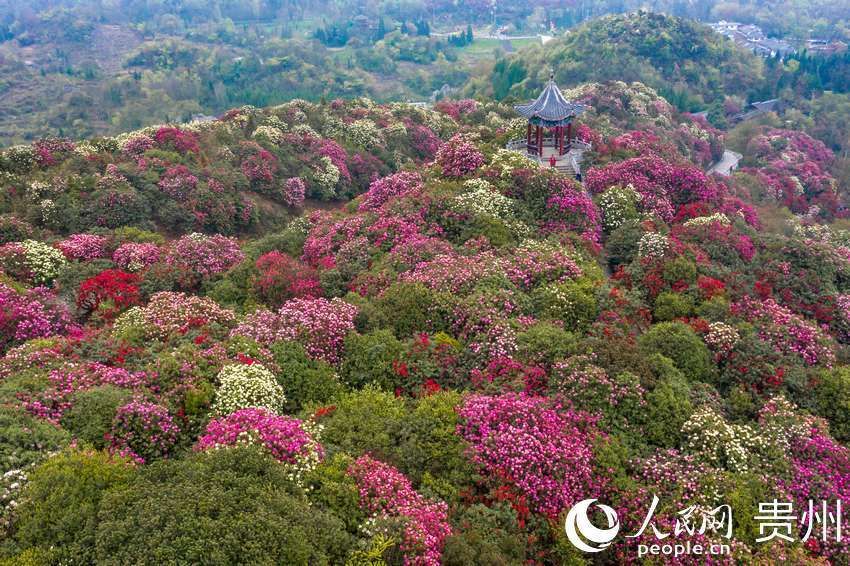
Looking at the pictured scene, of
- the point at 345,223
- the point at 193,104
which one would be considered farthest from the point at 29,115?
the point at 345,223

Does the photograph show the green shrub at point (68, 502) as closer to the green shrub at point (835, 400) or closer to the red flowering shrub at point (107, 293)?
the red flowering shrub at point (107, 293)

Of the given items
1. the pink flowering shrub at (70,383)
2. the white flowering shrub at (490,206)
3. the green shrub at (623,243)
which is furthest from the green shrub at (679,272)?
the pink flowering shrub at (70,383)

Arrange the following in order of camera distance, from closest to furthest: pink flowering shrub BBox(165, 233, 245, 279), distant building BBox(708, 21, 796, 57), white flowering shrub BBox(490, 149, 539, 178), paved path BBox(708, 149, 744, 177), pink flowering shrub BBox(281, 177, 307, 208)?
pink flowering shrub BBox(165, 233, 245, 279) < white flowering shrub BBox(490, 149, 539, 178) < pink flowering shrub BBox(281, 177, 307, 208) < paved path BBox(708, 149, 744, 177) < distant building BBox(708, 21, 796, 57)

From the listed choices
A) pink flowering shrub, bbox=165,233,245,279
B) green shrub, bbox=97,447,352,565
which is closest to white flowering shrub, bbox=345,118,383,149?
pink flowering shrub, bbox=165,233,245,279

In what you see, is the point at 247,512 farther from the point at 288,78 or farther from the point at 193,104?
the point at 288,78

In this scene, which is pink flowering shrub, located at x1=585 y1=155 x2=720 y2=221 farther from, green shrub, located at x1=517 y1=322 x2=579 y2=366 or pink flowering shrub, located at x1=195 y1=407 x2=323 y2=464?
pink flowering shrub, located at x1=195 y1=407 x2=323 y2=464

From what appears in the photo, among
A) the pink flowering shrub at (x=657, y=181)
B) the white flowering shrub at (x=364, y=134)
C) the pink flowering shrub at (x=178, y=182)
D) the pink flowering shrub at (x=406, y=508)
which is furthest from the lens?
the white flowering shrub at (x=364, y=134)

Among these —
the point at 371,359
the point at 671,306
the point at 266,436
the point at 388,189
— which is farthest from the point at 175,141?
the point at 671,306
